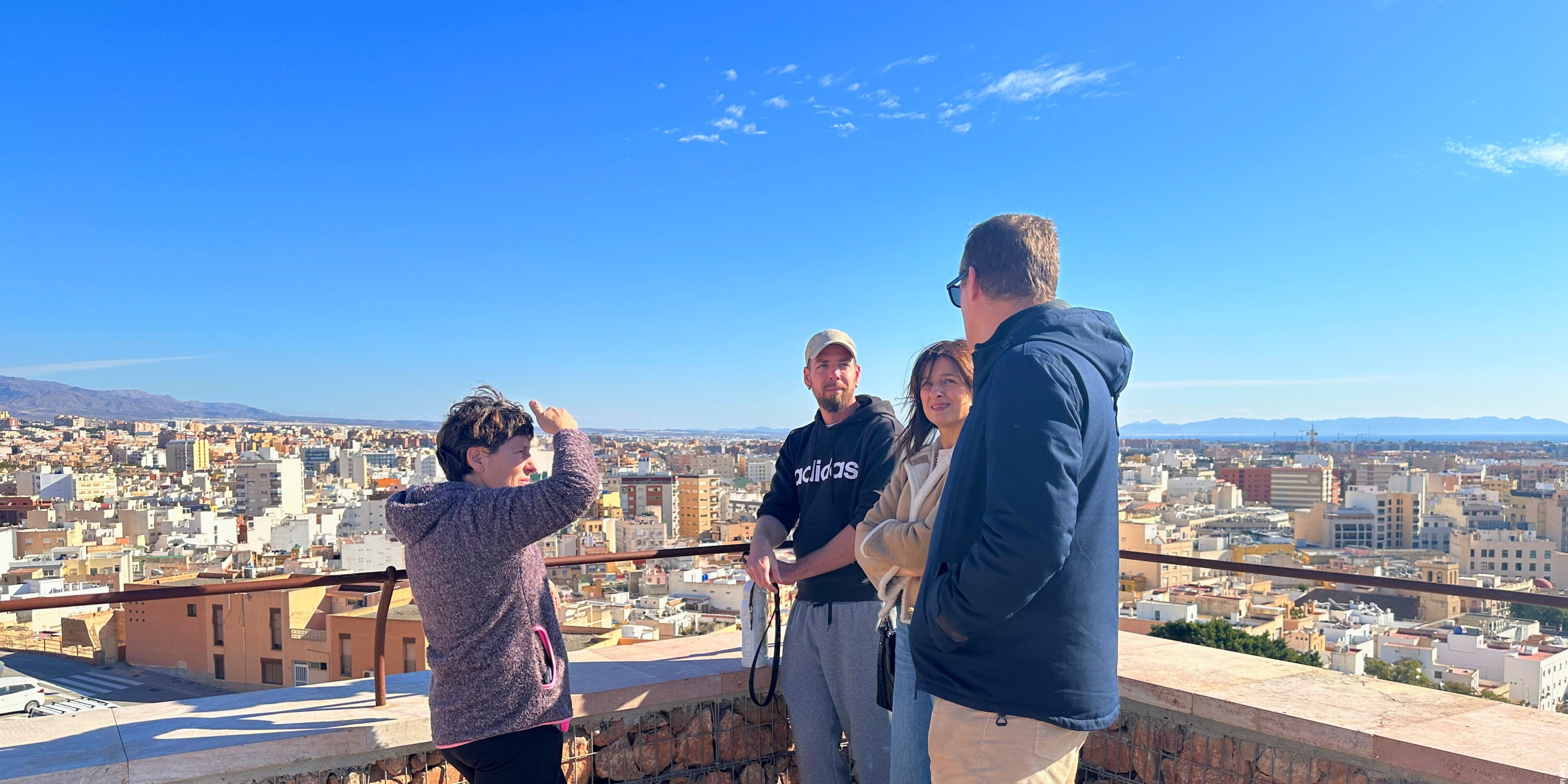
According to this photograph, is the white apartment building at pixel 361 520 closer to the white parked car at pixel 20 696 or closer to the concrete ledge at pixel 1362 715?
the white parked car at pixel 20 696

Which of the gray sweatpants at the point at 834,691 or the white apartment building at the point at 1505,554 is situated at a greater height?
the gray sweatpants at the point at 834,691

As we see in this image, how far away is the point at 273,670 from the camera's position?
→ 17766 millimetres

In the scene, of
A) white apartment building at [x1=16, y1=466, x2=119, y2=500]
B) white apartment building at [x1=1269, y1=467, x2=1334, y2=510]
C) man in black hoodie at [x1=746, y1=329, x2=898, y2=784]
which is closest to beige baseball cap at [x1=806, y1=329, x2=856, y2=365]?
man in black hoodie at [x1=746, y1=329, x2=898, y2=784]

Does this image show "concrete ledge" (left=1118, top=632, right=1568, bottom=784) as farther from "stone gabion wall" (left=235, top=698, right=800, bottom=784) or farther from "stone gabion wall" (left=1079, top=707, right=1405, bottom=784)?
"stone gabion wall" (left=235, top=698, right=800, bottom=784)

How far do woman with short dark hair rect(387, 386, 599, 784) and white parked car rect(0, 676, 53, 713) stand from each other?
14.3 ft

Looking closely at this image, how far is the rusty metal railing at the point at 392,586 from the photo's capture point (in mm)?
2041

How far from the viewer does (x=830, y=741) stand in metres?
2.53

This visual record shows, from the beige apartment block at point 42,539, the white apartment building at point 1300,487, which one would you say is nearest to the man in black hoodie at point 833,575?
the beige apartment block at point 42,539

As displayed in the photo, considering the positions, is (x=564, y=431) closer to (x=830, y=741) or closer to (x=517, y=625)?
(x=517, y=625)

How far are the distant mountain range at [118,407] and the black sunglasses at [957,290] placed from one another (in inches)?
5483

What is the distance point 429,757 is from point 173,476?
330 ft

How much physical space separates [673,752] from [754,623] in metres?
0.47

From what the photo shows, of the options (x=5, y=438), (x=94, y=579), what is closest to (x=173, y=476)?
(x=5, y=438)

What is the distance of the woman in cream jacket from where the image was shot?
1.90m
